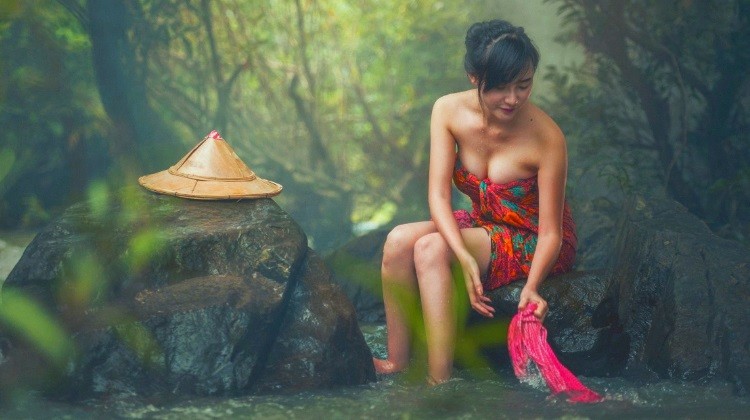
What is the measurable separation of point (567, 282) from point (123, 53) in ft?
14.8

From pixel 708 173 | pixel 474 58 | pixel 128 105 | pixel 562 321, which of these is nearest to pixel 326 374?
pixel 562 321

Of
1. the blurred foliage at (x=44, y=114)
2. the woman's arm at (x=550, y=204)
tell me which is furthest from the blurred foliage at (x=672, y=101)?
the blurred foliage at (x=44, y=114)

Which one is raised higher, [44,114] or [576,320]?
[44,114]

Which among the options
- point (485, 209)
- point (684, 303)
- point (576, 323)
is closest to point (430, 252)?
point (485, 209)

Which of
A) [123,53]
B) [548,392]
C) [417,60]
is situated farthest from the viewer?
[417,60]

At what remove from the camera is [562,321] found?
382 centimetres

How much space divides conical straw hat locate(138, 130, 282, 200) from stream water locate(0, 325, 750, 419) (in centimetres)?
99

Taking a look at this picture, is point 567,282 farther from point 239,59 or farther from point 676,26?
point 239,59

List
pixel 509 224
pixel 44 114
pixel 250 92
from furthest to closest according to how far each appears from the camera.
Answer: pixel 250 92 → pixel 44 114 → pixel 509 224

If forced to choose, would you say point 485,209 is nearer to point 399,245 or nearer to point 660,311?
point 399,245

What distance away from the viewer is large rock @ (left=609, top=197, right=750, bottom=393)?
363 centimetres

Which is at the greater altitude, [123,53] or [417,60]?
[417,60]

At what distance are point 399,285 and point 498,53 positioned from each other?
1.08 m

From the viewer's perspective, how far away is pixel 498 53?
3393 mm
